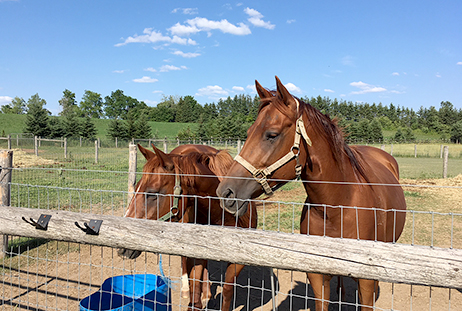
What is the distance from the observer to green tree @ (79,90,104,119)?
84.0 m

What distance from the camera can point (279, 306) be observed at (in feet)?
11.4

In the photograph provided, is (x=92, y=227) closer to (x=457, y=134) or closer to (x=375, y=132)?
(x=375, y=132)

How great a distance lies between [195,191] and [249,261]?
4.57 ft

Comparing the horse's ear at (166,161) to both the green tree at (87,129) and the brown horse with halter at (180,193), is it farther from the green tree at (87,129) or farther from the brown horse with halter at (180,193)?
the green tree at (87,129)

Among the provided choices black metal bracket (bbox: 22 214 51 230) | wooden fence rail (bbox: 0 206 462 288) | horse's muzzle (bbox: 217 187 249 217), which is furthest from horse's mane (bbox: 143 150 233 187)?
black metal bracket (bbox: 22 214 51 230)

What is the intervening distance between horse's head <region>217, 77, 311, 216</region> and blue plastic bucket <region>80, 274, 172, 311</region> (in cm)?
141

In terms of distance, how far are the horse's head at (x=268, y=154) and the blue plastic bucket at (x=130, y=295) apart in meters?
1.41

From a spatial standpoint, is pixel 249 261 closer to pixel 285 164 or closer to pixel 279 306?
pixel 285 164

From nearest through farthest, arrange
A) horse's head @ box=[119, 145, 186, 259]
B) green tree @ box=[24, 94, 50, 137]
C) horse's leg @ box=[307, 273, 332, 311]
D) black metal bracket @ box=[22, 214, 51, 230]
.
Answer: black metal bracket @ box=[22, 214, 51, 230], horse's leg @ box=[307, 273, 332, 311], horse's head @ box=[119, 145, 186, 259], green tree @ box=[24, 94, 50, 137]

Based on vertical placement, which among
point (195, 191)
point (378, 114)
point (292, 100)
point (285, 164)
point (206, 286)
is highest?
point (378, 114)

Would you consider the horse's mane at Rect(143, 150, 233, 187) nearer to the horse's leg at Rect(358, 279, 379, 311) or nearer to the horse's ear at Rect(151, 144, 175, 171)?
the horse's ear at Rect(151, 144, 175, 171)

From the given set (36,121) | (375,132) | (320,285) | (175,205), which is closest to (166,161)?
(175,205)

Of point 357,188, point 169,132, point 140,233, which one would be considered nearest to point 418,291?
point 357,188

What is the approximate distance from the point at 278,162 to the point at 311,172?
Answer: 0.99ft
